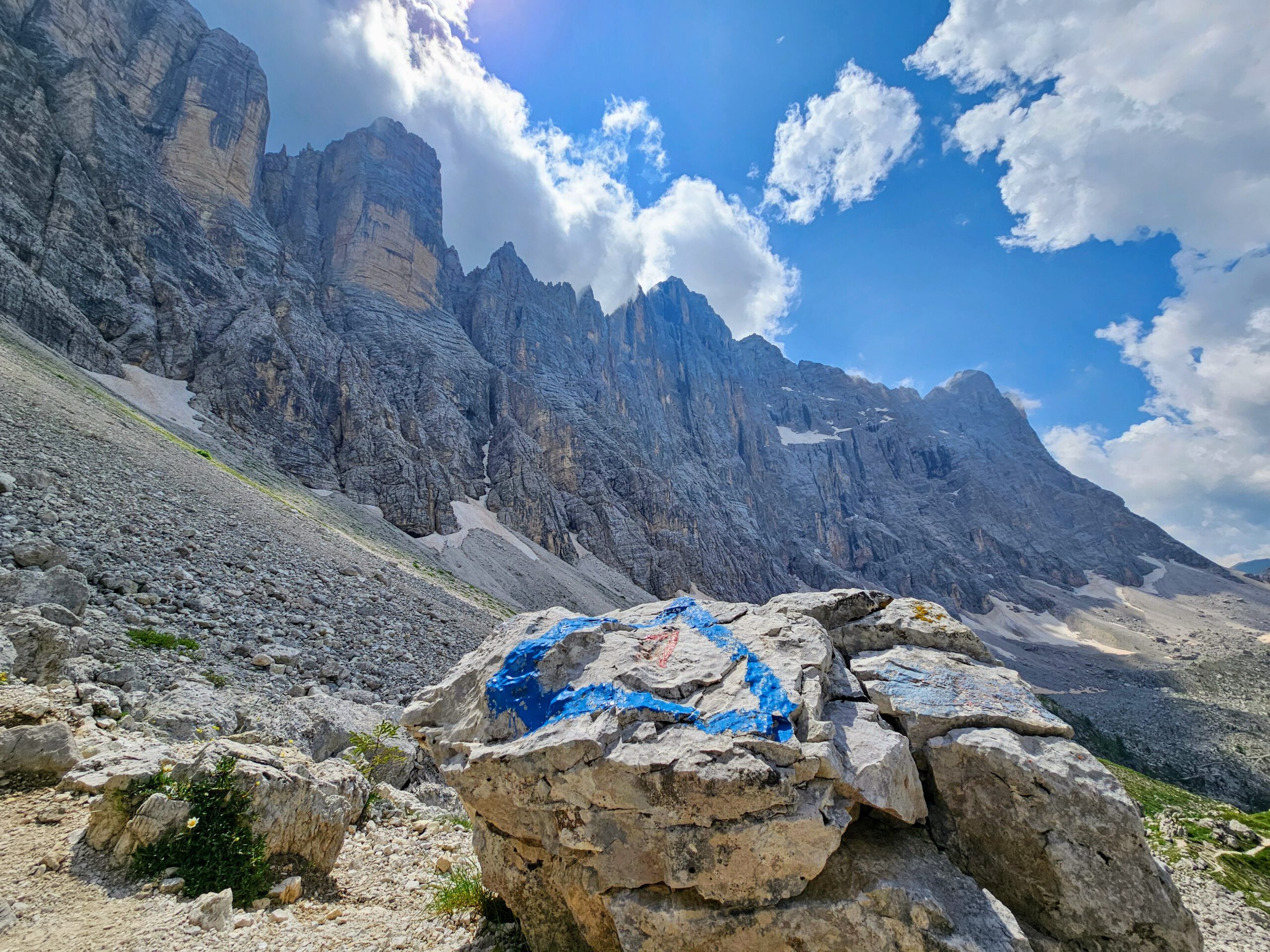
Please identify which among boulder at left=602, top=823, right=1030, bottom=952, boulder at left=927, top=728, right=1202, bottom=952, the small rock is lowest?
the small rock

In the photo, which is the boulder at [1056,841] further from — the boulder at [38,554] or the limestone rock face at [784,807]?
the boulder at [38,554]

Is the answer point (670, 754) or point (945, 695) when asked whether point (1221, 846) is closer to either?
point (945, 695)

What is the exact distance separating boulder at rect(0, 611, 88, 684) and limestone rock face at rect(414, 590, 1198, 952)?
611 cm

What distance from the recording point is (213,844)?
5242mm

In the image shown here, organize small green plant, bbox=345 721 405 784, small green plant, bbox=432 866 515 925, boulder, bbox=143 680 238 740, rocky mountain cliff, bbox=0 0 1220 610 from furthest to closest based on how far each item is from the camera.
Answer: rocky mountain cliff, bbox=0 0 1220 610, small green plant, bbox=345 721 405 784, boulder, bbox=143 680 238 740, small green plant, bbox=432 866 515 925

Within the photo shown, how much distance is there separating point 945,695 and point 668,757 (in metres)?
3.46

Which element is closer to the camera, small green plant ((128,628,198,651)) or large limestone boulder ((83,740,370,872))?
large limestone boulder ((83,740,370,872))

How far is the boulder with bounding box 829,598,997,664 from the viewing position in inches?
273

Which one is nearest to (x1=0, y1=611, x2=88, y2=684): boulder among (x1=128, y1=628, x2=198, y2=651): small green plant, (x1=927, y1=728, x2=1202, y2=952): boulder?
(x1=128, y1=628, x2=198, y2=651): small green plant

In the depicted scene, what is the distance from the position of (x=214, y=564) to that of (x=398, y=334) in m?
71.0

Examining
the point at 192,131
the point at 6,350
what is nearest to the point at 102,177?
the point at 192,131

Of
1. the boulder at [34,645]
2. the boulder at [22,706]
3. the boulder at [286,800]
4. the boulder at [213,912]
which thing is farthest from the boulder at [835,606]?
the boulder at [34,645]

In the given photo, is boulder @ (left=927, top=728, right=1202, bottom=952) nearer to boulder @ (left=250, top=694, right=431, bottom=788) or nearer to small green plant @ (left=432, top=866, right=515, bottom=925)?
small green plant @ (left=432, top=866, right=515, bottom=925)

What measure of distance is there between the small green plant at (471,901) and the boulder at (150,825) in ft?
9.21
